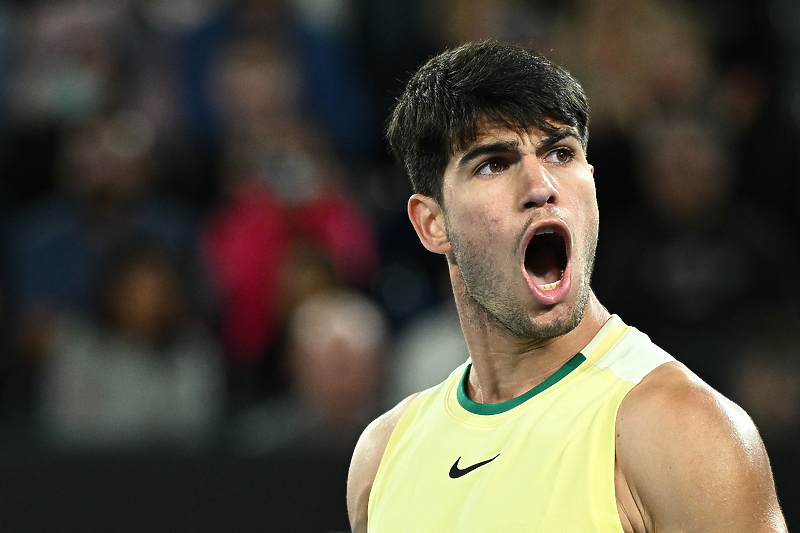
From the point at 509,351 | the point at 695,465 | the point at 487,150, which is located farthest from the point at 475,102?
the point at 695,465

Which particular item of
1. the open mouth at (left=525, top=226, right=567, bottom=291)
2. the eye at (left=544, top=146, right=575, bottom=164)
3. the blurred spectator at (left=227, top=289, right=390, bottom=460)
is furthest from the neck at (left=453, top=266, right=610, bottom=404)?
the blurred spectator at (left=227, top=289, right=390, bottom=460)

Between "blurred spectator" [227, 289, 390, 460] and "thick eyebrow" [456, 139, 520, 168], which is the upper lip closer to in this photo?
"thick eyebrow" [456, 139, 520, 168]

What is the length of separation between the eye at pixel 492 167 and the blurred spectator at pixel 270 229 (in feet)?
11.0

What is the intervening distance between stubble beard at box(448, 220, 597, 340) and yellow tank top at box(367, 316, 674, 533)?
110 mm

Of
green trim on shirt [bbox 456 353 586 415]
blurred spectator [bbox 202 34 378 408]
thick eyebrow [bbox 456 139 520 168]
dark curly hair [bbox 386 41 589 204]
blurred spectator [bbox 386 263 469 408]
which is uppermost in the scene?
dark curly hair [bbox 386 41 589 204]

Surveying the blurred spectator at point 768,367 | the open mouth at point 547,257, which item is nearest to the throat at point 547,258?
the open mouth at point 547,257

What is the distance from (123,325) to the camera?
6.00 meters

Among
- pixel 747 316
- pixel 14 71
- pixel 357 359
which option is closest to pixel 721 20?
pixel 747 316

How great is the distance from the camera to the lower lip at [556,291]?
2.63m

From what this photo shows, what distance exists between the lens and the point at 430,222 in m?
2.94

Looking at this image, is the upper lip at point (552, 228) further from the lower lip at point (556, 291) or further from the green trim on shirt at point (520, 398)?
the green trim on shirt at point (520, 398)

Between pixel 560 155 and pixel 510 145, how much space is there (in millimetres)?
140

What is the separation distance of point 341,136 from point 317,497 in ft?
9.63

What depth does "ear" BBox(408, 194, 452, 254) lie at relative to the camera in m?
2.90
